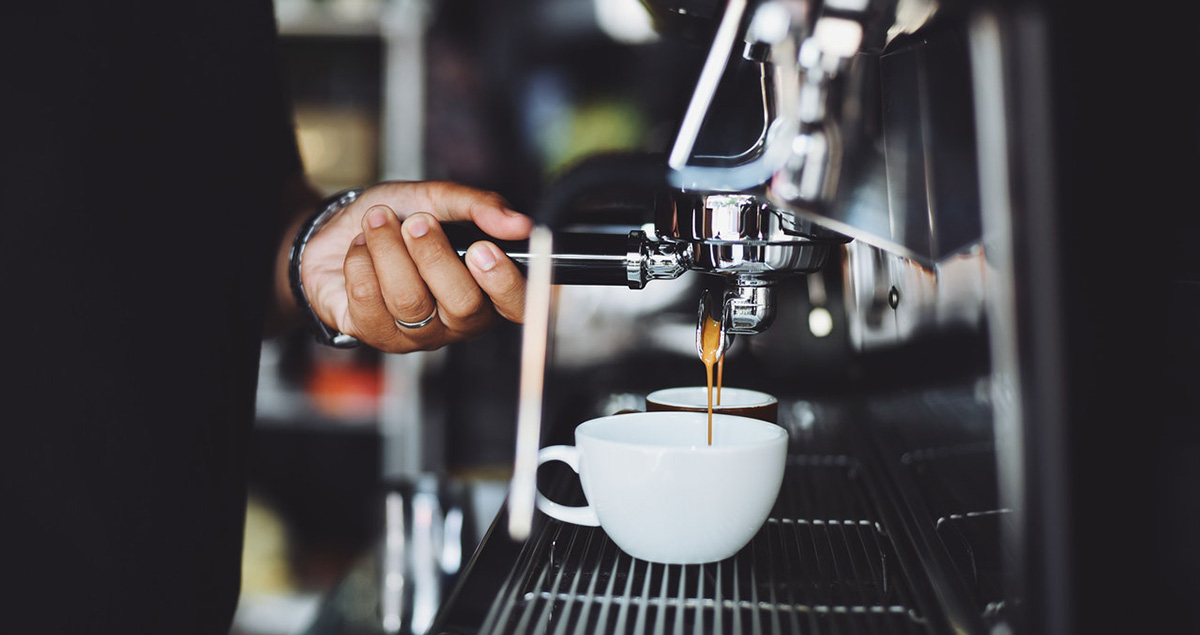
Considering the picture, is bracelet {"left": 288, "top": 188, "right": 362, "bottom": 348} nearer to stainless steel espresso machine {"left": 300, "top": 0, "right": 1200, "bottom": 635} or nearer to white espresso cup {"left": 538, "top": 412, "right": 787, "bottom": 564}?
stainless steel espresso machine {"left": 300, "top": 0, "right": 1200, "bottom": 635}

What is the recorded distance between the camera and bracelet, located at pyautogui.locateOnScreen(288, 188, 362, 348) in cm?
80

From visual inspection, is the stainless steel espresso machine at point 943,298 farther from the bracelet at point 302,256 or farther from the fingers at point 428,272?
→ the bracelet at point 302,256

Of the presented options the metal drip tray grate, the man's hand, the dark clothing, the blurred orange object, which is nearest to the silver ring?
the man's hand

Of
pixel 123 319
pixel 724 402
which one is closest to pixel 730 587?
pixel 724 402

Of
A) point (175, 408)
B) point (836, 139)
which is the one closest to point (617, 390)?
point (175, 408)

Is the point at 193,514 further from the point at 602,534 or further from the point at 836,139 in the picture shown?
the point at 836,139

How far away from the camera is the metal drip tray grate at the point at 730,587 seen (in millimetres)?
406

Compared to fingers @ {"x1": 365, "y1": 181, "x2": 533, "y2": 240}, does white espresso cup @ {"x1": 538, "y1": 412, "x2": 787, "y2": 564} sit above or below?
below

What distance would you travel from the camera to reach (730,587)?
0.45 metres

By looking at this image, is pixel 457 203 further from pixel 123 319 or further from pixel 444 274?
pixel 123 319

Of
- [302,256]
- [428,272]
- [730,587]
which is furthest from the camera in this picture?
[302,256]

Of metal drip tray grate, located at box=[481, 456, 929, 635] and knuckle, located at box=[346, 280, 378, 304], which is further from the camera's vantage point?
knuckle, located at box=[346, 280, 378, 304]

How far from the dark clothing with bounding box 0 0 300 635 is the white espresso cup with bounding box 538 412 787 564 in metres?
0.39

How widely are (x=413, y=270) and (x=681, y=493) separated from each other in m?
0.30
